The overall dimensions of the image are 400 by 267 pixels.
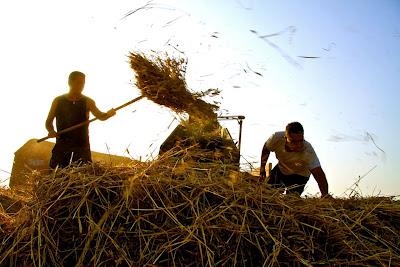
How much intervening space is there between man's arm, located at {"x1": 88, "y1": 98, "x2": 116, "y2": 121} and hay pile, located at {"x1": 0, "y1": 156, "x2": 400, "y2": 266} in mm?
3052

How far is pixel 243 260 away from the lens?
2053 mm

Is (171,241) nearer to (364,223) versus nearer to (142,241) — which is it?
(142,241)

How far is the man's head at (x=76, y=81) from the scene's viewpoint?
215 inches

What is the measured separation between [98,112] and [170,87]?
109cm

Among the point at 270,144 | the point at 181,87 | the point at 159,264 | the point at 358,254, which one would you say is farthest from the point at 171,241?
the point at 270,144

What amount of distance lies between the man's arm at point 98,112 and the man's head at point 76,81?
8.7 inches

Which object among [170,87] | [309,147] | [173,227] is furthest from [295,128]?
[173,227]

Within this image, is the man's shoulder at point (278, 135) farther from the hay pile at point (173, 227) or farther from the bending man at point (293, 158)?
the hay pile at point (173, 227)

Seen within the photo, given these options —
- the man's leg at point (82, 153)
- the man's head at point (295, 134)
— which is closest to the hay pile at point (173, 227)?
the man's head at point (295, 134)

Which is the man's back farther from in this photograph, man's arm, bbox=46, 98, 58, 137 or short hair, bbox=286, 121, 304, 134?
short hair, bbox=286, 121, 304, 134

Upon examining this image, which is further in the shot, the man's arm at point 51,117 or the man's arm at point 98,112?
the man's arm at point 98,112

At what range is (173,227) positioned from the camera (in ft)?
7.04

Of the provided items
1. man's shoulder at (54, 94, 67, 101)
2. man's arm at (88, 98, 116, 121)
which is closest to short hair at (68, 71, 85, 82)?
man's shoulder at (54, 94, 67, 101)

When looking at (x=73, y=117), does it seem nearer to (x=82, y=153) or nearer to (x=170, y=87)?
(x=82, y=153)
